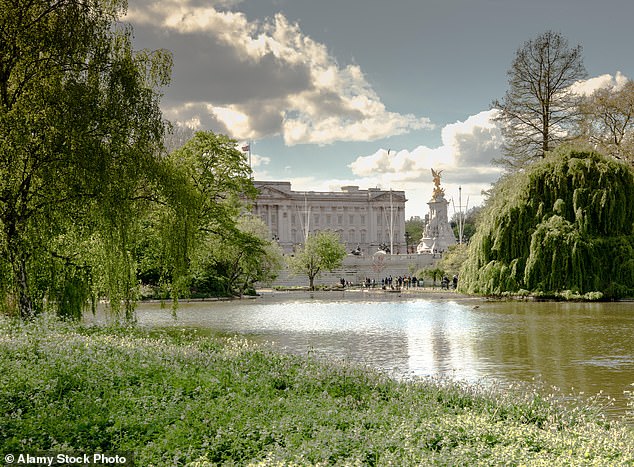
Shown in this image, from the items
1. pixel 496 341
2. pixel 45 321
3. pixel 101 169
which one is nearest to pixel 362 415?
pixel 45 321

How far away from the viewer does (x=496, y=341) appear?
60.6 ft

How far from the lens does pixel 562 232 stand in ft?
111

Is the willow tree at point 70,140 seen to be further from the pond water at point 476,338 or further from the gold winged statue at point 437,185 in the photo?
the gold winged statue at point 437,185

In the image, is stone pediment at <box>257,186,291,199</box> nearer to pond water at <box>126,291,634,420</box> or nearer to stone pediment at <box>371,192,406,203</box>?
stone pediment at <box>371,192,406,203</box>

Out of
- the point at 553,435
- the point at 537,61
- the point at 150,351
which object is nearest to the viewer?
the point at 553,435

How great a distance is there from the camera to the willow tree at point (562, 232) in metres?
33.7

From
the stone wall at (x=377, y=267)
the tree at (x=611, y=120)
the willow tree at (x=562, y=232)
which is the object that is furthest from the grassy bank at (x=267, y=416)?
the stone wall at (x=377, y=267)

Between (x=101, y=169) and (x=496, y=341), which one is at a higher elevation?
(x=101, y=169)

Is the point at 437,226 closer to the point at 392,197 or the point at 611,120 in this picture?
the point at 611,120

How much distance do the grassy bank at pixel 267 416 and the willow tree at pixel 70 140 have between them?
3367 millimetres

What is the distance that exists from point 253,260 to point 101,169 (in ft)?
46.1

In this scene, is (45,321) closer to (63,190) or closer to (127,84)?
(63,190)

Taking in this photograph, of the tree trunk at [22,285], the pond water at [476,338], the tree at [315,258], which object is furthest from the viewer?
the tree at [315,258]

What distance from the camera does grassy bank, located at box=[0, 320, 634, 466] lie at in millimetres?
6504
